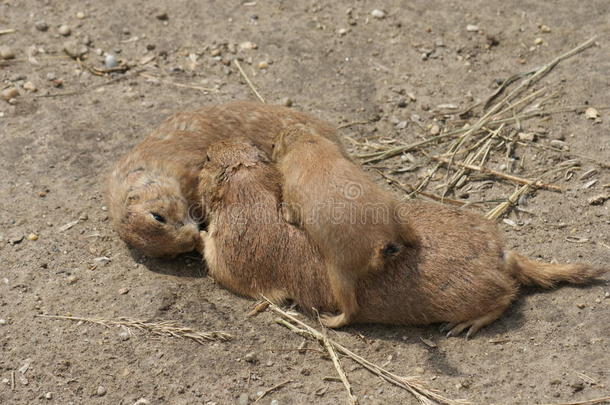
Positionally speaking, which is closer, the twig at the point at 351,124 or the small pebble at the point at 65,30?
the twig at the point at 351,124

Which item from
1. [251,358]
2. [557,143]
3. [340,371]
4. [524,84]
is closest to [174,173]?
[251,358]

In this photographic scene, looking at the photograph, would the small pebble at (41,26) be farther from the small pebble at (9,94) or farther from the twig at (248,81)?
the twig at (248,81)

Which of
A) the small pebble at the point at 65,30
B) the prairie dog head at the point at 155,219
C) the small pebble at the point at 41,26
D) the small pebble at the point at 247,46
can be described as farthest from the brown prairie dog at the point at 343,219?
the small pebble at the point at 41,26

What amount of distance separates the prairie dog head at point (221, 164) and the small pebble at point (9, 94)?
2.94 meters

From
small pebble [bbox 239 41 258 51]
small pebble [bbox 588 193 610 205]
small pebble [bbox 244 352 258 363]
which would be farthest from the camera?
small pebble [bbox 239 41 258 51]

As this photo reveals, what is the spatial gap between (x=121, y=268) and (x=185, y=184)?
84 cm

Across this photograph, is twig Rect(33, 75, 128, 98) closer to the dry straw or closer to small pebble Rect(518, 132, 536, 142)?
the dry straw

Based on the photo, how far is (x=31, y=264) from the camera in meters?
5.75

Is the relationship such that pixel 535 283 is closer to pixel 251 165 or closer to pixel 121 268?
pixel 251 165

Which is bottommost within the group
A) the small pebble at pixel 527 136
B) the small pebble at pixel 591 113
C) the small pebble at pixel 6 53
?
the small pebble at pixel 6 53

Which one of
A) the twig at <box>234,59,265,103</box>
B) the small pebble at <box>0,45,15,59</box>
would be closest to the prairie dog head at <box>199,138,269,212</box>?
the twig at <box>234,59,265,103</box>

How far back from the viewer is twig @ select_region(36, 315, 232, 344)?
5.05m

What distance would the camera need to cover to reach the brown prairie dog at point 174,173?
18.5 ft

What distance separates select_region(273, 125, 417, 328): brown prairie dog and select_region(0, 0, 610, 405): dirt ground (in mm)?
512
